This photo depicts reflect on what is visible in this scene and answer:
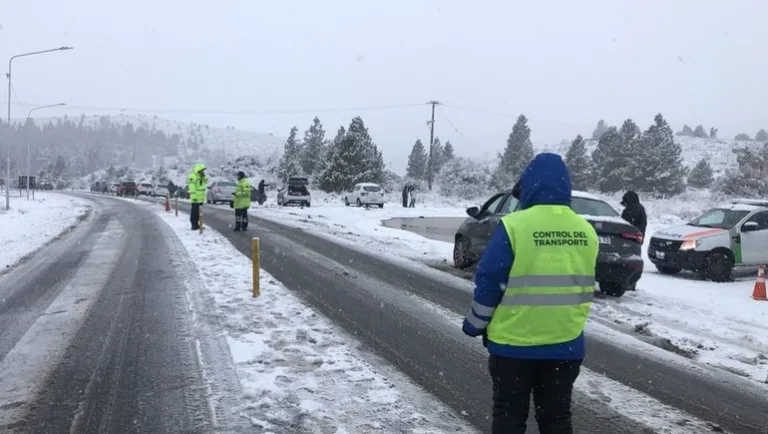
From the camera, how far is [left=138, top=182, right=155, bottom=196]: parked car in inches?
2360

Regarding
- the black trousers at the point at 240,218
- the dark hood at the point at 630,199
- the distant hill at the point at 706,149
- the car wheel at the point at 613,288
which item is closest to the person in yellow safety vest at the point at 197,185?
the black trousers at the point at 240,218

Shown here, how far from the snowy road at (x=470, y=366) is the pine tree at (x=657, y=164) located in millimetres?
60002

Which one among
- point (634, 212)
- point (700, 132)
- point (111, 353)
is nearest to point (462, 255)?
point (634, 212)

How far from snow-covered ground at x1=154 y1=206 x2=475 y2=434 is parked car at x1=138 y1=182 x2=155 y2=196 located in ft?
184

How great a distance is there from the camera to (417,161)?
95.9 meters

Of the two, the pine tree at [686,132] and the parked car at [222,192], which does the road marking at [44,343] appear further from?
the pine tree at [686,132]

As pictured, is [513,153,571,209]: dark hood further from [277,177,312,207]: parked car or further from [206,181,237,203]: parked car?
[206,181,237,203]: parked car

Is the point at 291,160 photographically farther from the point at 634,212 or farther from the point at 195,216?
the point at 634,212

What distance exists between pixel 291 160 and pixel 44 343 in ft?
215

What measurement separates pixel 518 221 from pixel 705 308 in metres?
7.71

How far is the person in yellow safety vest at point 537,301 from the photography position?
291 centimetres

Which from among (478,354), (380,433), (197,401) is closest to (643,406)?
(478,354)

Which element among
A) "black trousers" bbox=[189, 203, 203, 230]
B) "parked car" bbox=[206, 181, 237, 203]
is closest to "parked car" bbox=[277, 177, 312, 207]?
"parked car" bbox=[206, 181, 237, 203]

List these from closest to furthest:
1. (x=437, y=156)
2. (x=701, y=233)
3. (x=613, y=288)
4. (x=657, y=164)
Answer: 1. (x=613, y=288)
2. (x=701, y=233)
3. (x=657, y=164)
4. (x=437, y=156)
